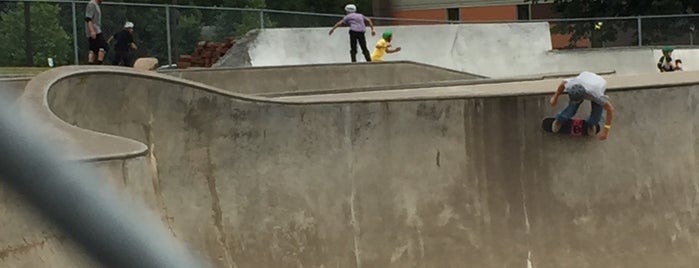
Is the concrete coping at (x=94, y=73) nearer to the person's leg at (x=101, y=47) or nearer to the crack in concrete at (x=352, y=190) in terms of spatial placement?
the crack in concrete at (x=352, y=190)

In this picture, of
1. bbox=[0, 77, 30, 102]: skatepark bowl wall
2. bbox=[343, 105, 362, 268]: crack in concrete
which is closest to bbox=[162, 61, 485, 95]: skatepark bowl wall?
bbox=[0, 77, 30, 102]: skatepark bowl wall

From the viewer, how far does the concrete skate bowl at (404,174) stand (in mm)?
7477

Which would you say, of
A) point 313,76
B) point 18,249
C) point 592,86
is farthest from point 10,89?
point 313,76

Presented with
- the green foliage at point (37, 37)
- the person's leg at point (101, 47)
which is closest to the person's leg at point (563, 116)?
the person's leg at point (101, 47)

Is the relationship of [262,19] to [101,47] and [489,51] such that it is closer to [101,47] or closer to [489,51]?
[101,47]

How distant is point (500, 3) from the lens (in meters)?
48.4

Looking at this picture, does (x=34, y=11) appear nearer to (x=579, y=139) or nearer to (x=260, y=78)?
(x=260, y=78)

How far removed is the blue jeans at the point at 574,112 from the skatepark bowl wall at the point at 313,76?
515 centimetres

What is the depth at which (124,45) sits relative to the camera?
15.4 metres

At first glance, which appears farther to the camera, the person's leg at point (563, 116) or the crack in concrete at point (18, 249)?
the person's leg at point (563, 116)

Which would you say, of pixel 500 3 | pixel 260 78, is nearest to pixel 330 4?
pixel 500 3

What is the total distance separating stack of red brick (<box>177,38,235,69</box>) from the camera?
1847cm

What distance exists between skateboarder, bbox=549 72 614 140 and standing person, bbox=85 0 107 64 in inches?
332

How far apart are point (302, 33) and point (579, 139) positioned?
11610mm
